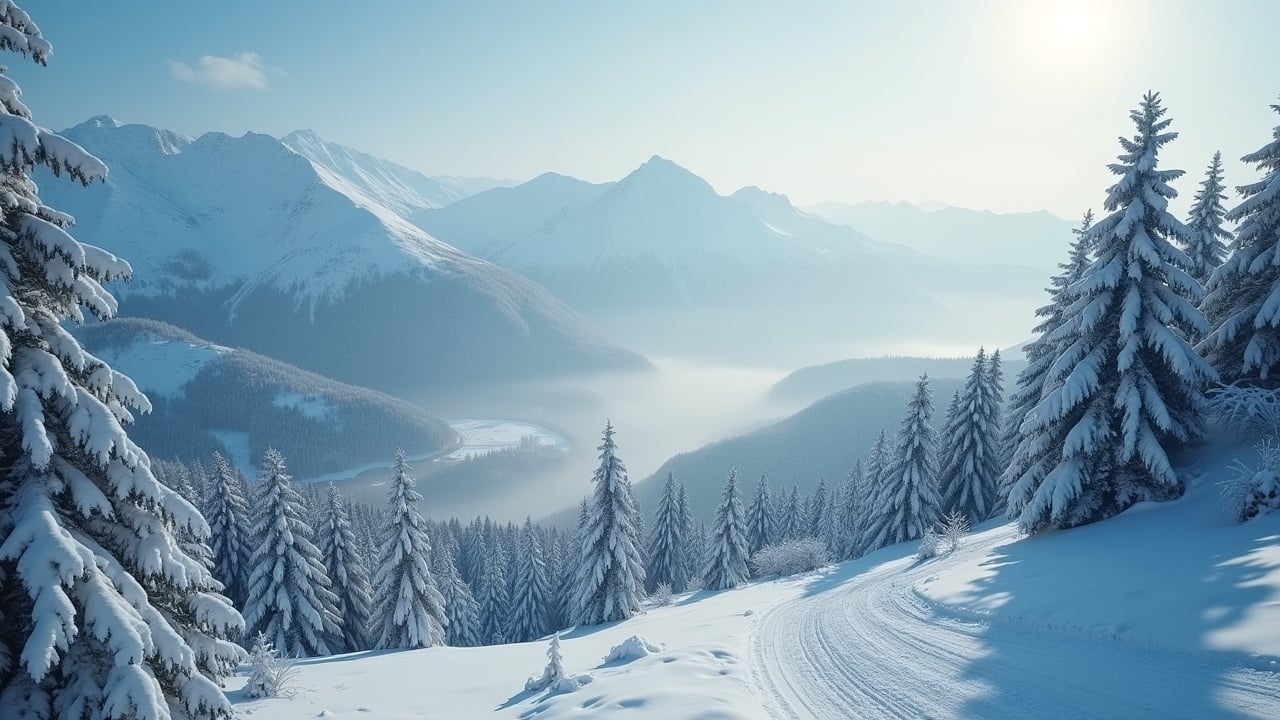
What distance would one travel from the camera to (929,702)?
9.53 metres

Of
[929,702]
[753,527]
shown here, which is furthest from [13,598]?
[753,527]

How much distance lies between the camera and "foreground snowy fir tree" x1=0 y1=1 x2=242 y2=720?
661 cm

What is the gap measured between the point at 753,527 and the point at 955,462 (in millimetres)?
22867

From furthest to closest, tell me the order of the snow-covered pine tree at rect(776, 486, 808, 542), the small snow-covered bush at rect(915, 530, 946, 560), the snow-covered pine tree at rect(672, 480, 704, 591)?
the snow-covered pine tree at rect(776, 486, 808, 542)
the snow-covered pine tree at rect(672, 480, 704, 591)
the small snow-covered bush at rect(915, 530, 946, 560)

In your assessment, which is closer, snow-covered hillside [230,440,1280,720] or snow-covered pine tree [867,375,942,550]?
snow-covered hillside [230,440,1280,720]

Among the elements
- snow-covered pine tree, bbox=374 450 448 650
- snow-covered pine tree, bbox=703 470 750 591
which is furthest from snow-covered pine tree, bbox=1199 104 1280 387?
snow-covered pine tree, bbox=374 450 448 650

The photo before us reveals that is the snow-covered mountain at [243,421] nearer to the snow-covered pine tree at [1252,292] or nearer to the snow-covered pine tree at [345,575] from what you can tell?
the snow-covered pine tree at [345,575]

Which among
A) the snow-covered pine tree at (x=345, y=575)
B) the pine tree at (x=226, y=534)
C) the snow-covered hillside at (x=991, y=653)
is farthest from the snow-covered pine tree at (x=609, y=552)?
the pine tree at (x=226, y=534)

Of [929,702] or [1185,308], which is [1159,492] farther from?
[929,702]

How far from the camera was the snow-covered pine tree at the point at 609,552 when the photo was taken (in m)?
33.0

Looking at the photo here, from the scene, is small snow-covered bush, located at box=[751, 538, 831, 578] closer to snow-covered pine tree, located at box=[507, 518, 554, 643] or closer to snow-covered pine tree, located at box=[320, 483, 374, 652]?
snow-covered pine tree, located at box=[507, 518, 554, 643]

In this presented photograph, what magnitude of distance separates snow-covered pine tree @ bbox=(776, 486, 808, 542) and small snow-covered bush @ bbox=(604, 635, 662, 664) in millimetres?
49973

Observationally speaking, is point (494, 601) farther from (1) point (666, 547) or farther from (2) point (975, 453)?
(2) point (975, 453)

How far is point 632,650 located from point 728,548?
95.6 ft
